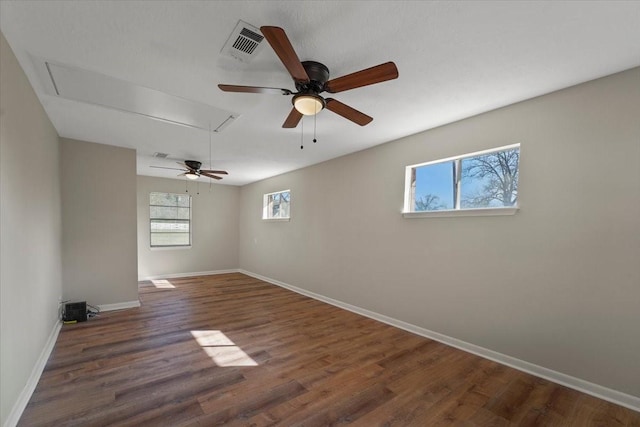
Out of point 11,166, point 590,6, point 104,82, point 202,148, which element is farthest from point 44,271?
point 590,6

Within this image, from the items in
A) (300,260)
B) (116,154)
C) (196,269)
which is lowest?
(196,269)

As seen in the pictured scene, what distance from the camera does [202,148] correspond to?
4246 mm

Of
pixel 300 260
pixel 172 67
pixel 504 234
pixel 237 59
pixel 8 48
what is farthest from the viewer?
pixel 300 260

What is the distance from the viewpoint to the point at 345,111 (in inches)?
86.4

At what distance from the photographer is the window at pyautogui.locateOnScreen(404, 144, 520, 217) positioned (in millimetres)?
2768

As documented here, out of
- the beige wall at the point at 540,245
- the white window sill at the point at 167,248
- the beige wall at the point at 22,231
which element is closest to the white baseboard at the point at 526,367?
the beige wall at the point at 540,245

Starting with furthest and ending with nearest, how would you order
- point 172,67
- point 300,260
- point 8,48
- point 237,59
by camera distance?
point 300,260 < point 172,67 < point 237,59 < point 8,48

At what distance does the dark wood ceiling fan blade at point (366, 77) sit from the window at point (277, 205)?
419 cm

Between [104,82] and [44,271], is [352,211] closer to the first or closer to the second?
[104,82]

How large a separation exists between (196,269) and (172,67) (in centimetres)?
616

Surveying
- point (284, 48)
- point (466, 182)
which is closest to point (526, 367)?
point (466, 182)

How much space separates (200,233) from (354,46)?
264 inches

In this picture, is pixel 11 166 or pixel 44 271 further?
pixel 44 271

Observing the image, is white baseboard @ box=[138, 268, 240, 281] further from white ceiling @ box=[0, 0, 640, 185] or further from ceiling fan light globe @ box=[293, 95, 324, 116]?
ceiling fan light globe @ box=[293, 95, 324, 116]
